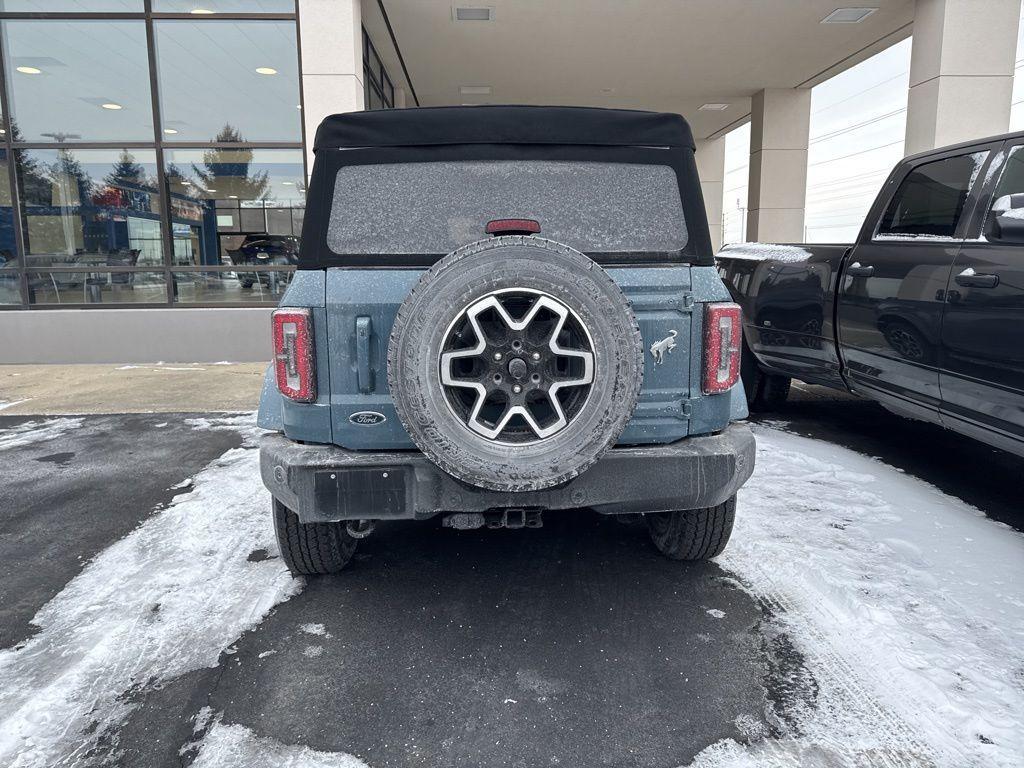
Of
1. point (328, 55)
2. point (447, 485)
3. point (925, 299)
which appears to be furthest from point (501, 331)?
point (328, 55)

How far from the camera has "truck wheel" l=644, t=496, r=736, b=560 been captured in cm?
313

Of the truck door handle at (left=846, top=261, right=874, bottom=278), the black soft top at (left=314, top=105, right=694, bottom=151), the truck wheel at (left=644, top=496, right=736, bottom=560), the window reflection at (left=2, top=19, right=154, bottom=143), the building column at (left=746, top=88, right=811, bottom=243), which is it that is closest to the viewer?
the black soft top at (left=314, top=105, right=694, bottom=151)

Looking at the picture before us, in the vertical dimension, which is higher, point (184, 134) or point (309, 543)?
point (184, 134)

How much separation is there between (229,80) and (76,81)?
2.10 meters

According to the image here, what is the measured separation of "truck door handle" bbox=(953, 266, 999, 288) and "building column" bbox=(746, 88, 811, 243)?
1167 cm

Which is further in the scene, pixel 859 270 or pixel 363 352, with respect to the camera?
pixel 859 270

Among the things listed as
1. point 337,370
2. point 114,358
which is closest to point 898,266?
point 337,370

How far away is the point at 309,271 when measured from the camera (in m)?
2.70

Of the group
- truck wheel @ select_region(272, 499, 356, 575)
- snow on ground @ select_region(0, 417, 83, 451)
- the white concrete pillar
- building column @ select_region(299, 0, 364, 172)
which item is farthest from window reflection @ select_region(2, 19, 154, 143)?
the white concrete pillar

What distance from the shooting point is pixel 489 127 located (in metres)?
2.81

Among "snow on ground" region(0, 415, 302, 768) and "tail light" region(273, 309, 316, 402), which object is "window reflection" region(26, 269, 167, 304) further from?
"tail light" region(273, 309, 316, 402)

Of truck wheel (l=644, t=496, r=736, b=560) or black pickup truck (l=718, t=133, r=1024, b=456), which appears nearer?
truck wheel (l=644, t=496, r=736, b=560)

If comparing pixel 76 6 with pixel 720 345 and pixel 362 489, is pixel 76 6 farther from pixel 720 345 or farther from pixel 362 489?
pixel 720 345

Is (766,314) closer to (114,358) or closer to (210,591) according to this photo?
(210,591)
